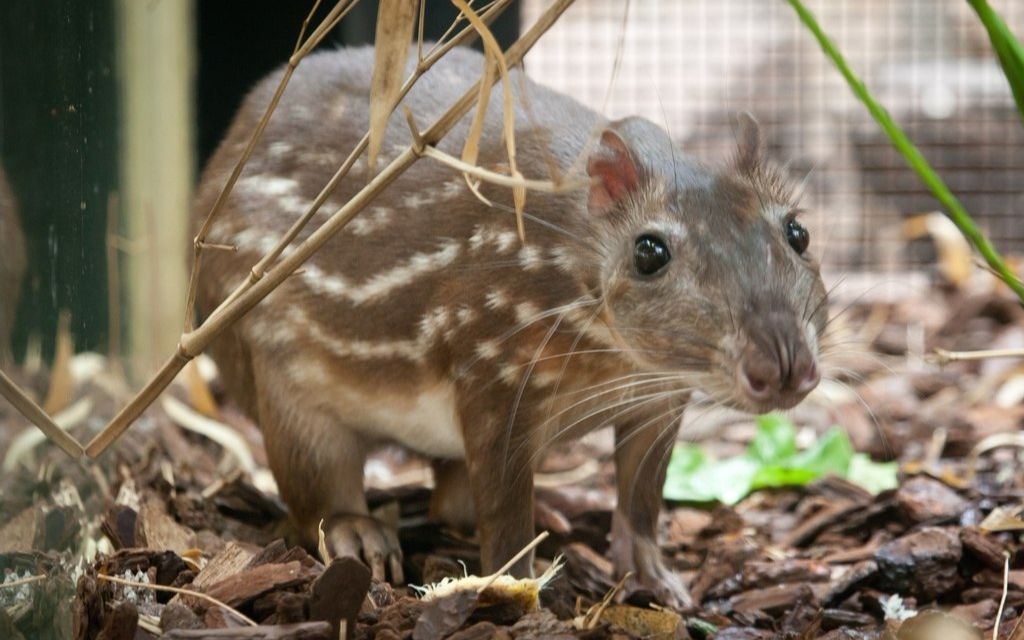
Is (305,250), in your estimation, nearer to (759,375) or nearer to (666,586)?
(759,375)

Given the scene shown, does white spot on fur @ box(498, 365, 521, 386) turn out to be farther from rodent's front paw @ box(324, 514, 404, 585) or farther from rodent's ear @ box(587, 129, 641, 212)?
rodent's front paw @ box(324, 514, 404, 585)

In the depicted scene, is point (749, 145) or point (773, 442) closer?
point (749, 145)

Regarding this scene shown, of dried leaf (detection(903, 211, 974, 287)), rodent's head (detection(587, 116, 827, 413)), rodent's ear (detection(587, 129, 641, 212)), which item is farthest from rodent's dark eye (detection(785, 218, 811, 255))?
dried leaf (detection(903, 211, 974, 287))

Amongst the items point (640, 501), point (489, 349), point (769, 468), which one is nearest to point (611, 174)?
point (489, 349)

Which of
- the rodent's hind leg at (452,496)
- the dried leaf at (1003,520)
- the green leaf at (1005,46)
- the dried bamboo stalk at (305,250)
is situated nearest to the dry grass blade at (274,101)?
the dried bamboo stalk at (305,250)

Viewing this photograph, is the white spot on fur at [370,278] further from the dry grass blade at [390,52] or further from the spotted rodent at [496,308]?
the dry grass blade at [390,52]

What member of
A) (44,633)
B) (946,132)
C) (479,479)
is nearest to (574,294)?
(479,479)
